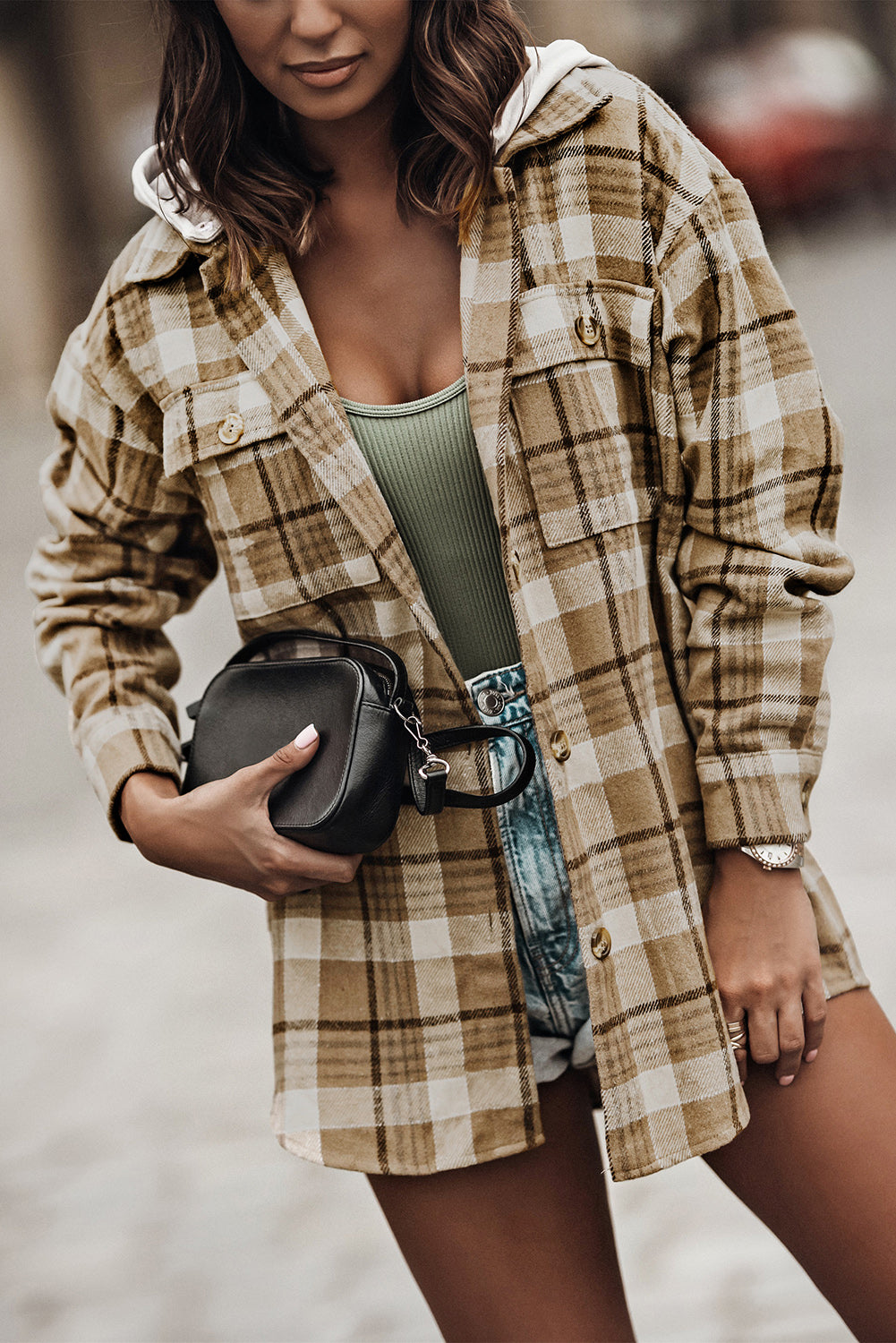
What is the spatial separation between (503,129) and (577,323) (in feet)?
0.69

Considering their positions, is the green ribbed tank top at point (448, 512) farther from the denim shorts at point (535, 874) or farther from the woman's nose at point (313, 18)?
the woman's nose at point (313, 18)

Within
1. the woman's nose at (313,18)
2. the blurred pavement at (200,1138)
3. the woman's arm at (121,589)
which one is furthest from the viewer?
the blurred pavement at (200,1138)

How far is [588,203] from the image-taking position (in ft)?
4.33

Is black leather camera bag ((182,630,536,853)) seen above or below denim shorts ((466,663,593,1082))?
above

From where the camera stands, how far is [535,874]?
1.42 metres

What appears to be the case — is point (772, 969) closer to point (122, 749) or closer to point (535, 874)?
point (535, 874)

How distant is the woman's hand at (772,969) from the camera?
1.34m

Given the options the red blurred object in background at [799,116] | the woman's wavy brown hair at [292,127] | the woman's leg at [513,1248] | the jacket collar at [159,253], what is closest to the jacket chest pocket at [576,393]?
the woman's wavy brown hair at [292,127]

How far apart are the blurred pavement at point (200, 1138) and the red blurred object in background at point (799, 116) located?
7.38 meters

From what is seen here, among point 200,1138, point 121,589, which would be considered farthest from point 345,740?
point 200,1138

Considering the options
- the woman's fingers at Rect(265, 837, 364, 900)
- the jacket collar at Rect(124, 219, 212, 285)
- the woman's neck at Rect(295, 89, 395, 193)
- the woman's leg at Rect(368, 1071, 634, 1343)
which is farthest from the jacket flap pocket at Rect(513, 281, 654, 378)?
the woman's leg at Rect(368, 1071, 634, 1343)

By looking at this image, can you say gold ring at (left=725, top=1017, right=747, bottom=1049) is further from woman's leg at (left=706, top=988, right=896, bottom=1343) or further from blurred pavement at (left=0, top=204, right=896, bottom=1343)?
blurred pavement at (left=0, top=204, right=896, bottom=1343)

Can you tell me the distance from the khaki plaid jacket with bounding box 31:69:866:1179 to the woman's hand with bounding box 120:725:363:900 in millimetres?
115

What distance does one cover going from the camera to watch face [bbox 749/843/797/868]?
1.35 meters
